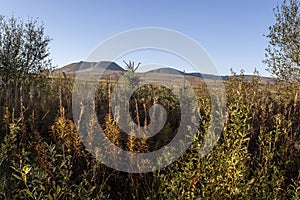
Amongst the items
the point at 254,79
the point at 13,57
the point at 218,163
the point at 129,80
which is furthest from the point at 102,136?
the point at 13,57

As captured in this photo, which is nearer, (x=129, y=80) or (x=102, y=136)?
(x=102, y=136)

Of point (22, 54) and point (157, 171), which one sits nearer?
point (157, 171)

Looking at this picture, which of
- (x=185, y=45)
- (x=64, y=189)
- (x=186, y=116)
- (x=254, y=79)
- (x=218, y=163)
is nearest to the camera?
(x=64, y=189)

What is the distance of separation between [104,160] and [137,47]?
1.52 metres

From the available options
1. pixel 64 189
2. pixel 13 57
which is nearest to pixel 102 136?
pixel 64 189

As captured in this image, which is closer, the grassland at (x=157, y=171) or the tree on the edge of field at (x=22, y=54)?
the grassland at (x=157, y=171)

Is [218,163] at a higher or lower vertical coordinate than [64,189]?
higher

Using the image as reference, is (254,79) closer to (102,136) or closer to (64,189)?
(102,136)

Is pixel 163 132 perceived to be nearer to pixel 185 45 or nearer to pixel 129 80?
pixel 185 45

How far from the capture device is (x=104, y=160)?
8.57 ft

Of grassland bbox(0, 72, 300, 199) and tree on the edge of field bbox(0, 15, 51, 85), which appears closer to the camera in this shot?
grassland bbox(0, 72, 300, 199)

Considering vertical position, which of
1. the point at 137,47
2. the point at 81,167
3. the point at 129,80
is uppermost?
the point at 137,47

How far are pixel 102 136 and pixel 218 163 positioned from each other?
1212 millimetres

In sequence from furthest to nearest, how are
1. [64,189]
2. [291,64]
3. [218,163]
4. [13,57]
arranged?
[291,64] < [13,57] < [218,163] < [64,189]
